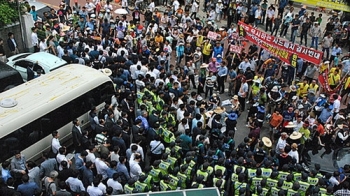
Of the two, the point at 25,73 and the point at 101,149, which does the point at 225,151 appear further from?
the point at 25,73

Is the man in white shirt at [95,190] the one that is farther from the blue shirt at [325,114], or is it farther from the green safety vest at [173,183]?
the blue shirt at [325,114]

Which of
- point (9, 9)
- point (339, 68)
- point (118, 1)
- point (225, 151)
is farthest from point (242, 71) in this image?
point (118, 1)

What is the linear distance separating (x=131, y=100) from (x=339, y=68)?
8.10m

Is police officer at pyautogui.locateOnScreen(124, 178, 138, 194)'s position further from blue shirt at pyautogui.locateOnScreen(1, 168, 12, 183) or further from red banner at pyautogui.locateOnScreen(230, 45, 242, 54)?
red banner at pyautogui.locateOnScreen(230, 45, 242, 54)

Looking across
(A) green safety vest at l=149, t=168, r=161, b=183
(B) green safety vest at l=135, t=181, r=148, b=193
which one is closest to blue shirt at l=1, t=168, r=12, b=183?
(B) green safety vest at l=135, t=181, r=148, b=193

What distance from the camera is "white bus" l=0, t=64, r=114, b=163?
409 inches

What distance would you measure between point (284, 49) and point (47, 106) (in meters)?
8.89

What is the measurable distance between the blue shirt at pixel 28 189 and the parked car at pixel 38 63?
234 inches

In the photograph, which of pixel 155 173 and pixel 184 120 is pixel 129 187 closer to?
pixel 155 173

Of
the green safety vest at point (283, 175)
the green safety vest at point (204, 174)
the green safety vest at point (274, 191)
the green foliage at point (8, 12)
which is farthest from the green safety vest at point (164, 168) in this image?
the green foliage at point (8, 12)

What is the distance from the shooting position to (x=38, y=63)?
14.5 metres

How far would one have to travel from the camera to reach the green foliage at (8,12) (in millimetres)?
17427

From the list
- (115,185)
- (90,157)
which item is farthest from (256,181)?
(90,157)

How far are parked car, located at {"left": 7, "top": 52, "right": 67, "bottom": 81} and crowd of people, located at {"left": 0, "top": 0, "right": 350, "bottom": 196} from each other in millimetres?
680
